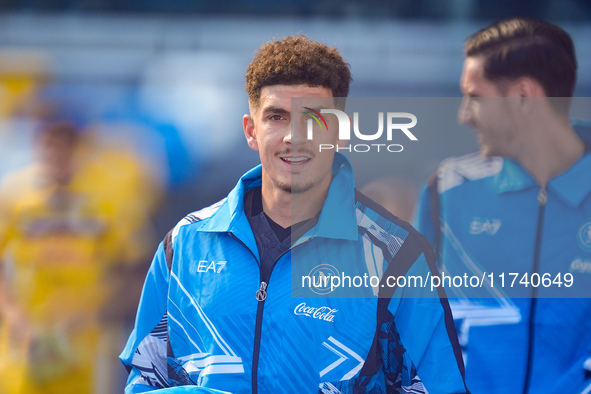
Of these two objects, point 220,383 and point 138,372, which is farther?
point 138,372

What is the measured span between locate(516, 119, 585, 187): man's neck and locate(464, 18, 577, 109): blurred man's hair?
0.43ft

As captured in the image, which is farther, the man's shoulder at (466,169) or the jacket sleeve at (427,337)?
the man's shoulder at (466,169)

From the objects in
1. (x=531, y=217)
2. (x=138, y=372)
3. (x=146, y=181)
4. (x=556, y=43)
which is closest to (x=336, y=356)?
(x=138, y=372)

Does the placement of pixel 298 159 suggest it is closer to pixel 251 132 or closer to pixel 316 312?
pixel 251 132

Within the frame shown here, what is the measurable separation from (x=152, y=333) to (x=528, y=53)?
4.51 ft

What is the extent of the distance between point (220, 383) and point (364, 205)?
570 mm

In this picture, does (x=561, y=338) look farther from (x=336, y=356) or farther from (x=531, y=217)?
(x=336, y=356)

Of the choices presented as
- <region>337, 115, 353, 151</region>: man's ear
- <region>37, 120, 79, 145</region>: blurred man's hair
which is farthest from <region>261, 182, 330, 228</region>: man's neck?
<region>37, 120, 79, 145</region>: blurred man's hair

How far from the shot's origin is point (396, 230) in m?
1.54

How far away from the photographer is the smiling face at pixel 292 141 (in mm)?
1544
